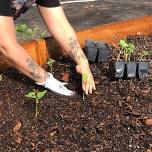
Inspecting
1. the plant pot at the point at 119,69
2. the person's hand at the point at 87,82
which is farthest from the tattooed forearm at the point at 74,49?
the plant pot at the point at 119,69

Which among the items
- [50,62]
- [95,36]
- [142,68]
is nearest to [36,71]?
[50,62]

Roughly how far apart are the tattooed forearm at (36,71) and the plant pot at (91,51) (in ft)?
1.73

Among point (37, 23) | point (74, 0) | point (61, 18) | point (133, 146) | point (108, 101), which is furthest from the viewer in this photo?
point (74, 0)

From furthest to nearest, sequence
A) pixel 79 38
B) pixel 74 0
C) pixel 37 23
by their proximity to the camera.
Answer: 1. pixel 74 0
2. pixel 37 23
3. pixel 79 38

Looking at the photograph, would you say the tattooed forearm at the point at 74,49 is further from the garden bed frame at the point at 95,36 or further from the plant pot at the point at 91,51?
the garden bed frame at the point at 95,36

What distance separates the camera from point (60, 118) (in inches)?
107

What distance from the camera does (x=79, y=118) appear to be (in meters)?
2.71

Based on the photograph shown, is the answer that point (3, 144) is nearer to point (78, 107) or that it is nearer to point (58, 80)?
point (78, 107)

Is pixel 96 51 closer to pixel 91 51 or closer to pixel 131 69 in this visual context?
pixel 91 51

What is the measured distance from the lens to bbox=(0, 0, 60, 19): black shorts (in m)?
2.63

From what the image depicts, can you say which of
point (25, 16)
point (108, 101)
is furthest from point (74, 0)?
point (108, 101)

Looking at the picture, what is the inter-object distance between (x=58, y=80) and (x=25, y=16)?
2434mm

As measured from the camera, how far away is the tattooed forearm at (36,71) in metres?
2.81

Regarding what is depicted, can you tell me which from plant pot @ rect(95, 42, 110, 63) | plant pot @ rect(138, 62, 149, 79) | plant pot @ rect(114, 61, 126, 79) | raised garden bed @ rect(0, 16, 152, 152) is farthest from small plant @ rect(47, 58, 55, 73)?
plant pot @ rect(138, 62, 149, 79)
